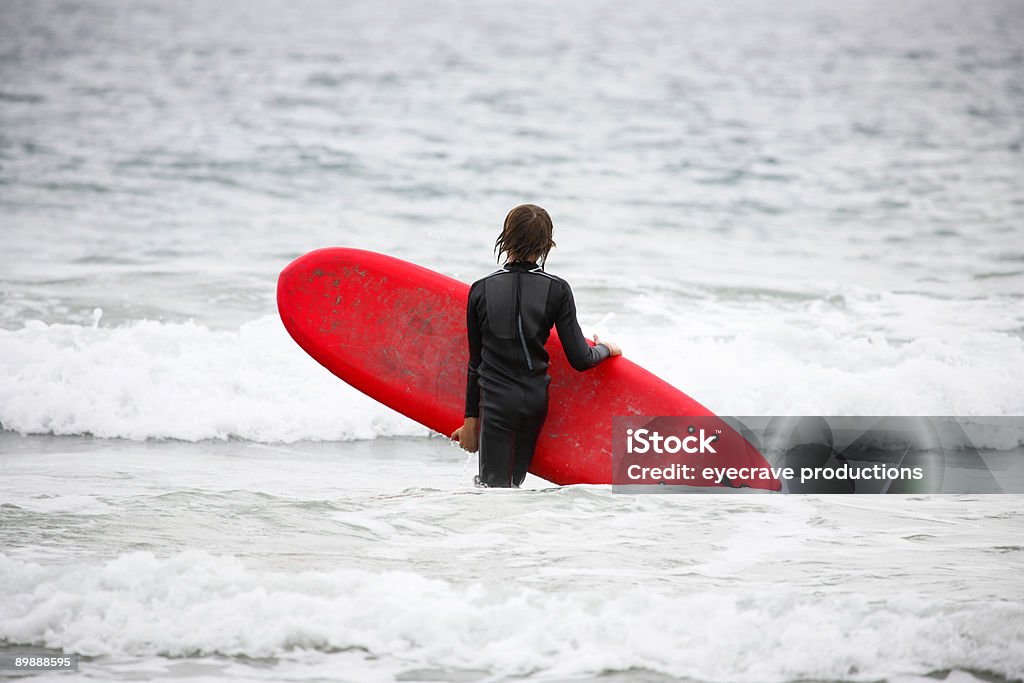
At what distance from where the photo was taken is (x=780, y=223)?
11844mm

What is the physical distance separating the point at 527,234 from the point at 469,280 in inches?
219

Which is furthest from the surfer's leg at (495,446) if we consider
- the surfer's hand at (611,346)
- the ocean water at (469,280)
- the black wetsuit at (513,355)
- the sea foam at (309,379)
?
the sea foam at (309,379)

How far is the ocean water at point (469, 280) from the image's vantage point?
2633 mm

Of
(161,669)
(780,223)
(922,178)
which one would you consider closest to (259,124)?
(780,223)

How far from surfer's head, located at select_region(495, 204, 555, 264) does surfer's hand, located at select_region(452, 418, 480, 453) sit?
0.60 m

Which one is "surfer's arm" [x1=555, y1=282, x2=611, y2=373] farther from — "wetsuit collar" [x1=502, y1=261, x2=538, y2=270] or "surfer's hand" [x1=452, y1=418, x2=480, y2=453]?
"surfer's hand" [x1=452, y1=418, x2=480, y2=453]

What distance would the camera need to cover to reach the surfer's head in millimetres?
3391

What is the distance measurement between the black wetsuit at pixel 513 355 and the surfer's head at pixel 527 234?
49 millimetres

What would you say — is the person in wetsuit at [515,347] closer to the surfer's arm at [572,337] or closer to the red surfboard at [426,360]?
the surfer's arm at [572,337]

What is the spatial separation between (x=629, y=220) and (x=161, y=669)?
9516 mm

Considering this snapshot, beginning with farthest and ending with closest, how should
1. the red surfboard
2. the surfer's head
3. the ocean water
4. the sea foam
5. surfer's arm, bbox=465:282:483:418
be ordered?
the sea foam < the red surfboard < surfer's arm, bbox=465:282:483:418 < the surfer's head < the ocean water

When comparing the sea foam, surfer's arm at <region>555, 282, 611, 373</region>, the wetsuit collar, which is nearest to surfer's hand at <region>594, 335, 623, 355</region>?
surfer's arm at <region>555, 282, 611, 373</region>

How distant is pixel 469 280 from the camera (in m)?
8.95

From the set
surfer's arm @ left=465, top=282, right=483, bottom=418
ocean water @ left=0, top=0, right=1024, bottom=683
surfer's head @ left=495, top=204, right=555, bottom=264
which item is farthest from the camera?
surfer's arm @ left=465, top=282, right=483, bottom=418
